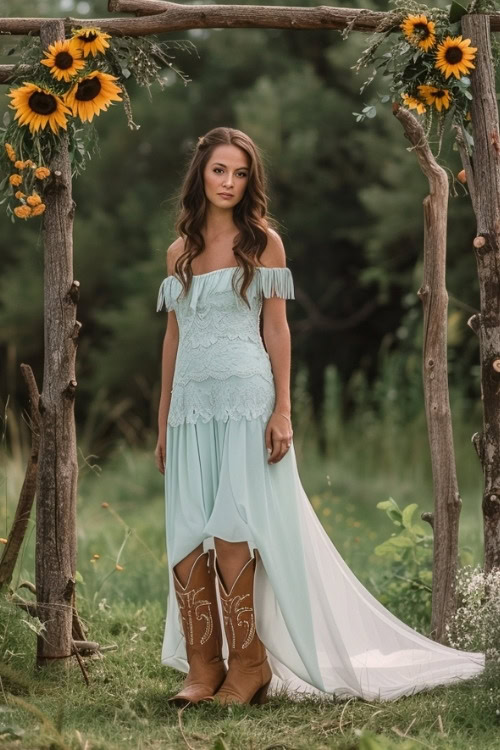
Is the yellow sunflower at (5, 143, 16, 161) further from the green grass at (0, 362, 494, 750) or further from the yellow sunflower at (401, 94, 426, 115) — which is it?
the yellow sunflower at (401, 94, 426, 115)

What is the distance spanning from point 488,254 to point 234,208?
0.96m

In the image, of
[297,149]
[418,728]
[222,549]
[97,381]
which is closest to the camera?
[418,728]

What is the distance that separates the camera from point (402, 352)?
953 cm

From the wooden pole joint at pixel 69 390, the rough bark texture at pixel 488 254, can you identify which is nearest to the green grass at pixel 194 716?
the rough bark texture at pixel 488 254

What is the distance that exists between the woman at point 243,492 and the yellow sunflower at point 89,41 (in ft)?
1.71

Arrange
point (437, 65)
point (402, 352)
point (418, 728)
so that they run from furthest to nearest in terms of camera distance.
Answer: point (402, 352)
point (437, 65)
point (418, 728)

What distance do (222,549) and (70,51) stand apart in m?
1.85

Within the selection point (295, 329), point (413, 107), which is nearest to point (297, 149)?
point (295, 329)

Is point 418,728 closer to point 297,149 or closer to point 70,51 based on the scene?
point 70,51

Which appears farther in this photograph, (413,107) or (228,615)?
(413,107)

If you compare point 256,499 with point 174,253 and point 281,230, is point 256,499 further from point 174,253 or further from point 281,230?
point 281,230

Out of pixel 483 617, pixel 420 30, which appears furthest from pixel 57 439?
pixel 420 30

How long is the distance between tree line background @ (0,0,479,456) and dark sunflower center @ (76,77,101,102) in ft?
21.9

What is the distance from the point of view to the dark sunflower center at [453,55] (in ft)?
13.2
